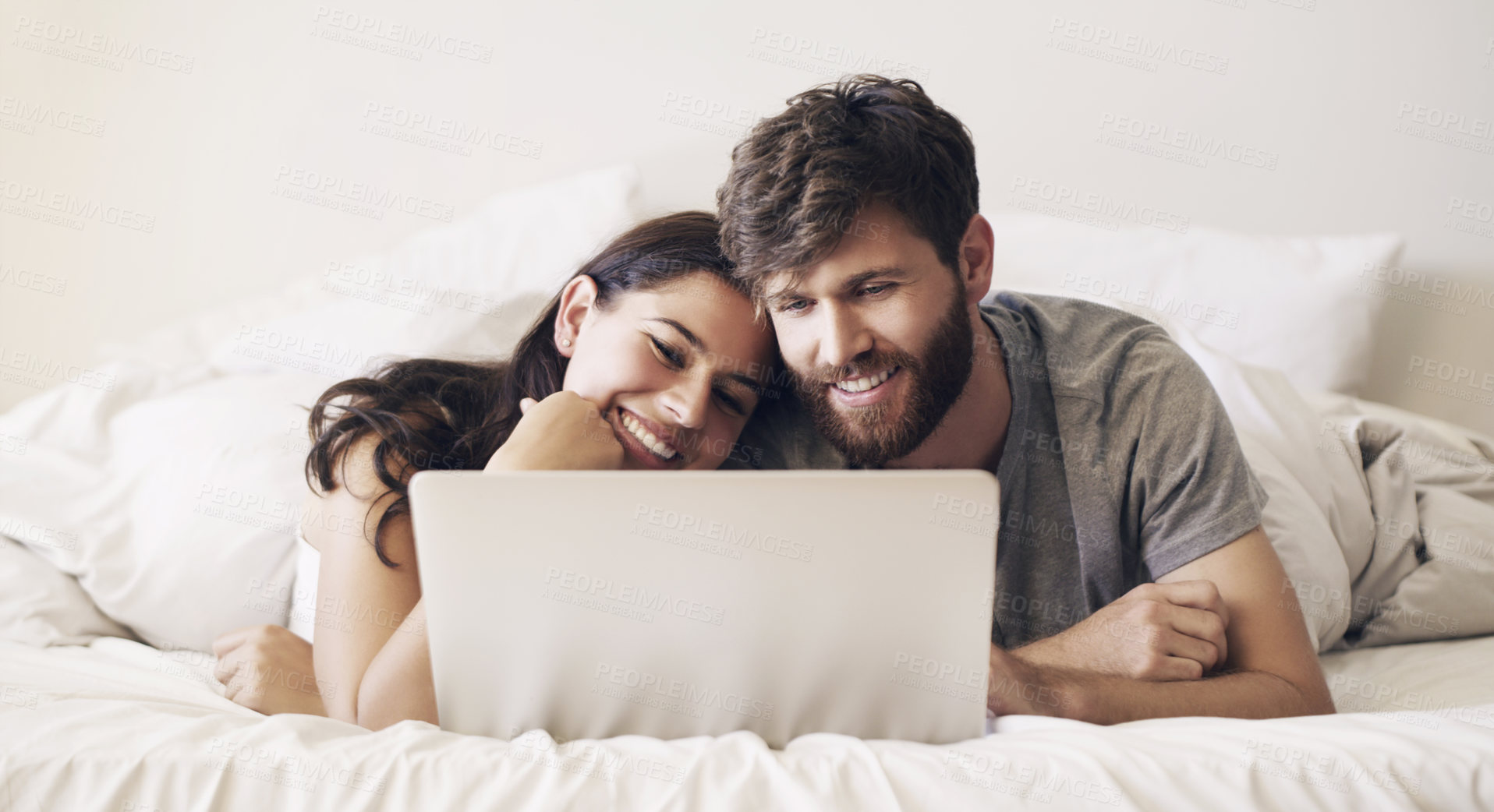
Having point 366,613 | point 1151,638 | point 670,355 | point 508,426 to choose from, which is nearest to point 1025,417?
point 1151,638

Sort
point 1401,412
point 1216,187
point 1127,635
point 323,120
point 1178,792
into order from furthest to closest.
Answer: point 323,120 → point 1216,187 → point 1401,412 → point 1127,635 → point 1178,792

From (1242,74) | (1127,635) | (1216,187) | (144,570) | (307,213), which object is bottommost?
(144,570)

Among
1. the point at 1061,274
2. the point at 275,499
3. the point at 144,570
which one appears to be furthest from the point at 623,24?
the point at 144,570

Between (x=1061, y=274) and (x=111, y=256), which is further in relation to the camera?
(x=111, y=256)

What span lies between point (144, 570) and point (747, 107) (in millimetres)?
1304

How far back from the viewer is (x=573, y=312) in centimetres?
131

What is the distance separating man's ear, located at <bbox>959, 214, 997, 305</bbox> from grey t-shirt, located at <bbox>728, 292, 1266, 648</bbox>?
0.10 metres

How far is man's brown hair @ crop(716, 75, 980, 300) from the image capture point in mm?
1034

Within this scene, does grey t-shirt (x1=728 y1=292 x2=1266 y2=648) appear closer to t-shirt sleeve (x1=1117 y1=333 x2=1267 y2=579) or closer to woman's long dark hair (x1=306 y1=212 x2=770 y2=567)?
t-shirt sleeve (x1=1117 y1=333 x2=1267 y2=579)

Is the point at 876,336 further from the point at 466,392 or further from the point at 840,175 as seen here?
the point at 466,392

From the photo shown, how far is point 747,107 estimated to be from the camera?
1.93 meters

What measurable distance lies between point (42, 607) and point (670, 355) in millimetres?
899

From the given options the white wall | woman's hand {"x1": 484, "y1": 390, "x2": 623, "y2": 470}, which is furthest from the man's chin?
the white wall

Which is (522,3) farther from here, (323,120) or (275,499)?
(275,499)
